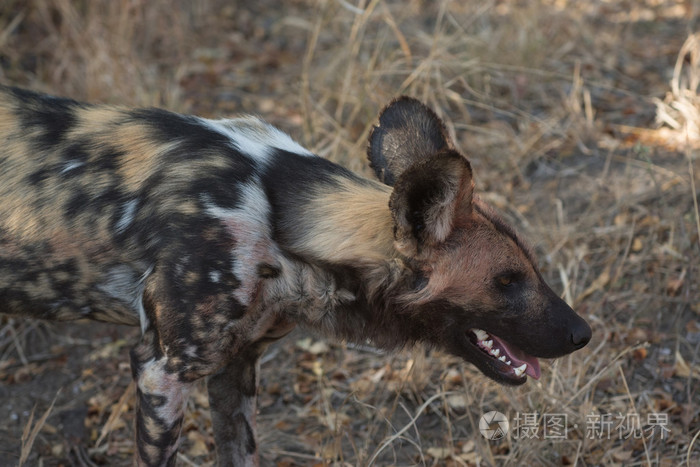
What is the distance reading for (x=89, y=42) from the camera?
432 centimetres

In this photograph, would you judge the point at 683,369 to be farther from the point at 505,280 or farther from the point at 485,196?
the point at 485,196

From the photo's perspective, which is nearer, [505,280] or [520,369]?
[505,280]

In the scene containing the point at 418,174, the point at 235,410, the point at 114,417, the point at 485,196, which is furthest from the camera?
the point at 485,196

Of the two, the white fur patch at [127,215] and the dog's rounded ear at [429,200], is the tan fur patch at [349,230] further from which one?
the white fur patch at [127,215]

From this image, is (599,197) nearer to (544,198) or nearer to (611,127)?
(544,198)

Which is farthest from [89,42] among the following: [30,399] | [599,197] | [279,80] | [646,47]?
[646,47]

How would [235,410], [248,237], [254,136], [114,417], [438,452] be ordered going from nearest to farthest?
1. [248,237]
2. [254,136]
3. [235,410]
4. [438,452]
5. [114,417]

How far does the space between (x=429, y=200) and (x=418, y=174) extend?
3.6 inches

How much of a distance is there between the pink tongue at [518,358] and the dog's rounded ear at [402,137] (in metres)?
0.51

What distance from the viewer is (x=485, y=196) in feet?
12.8

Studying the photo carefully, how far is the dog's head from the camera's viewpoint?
191 cm

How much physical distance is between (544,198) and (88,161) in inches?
91.5

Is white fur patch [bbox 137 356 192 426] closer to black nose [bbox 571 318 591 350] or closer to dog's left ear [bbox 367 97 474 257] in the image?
dog's left ear [bbox 367 97 474 257]

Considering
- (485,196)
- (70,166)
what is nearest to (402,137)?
(70,166)
